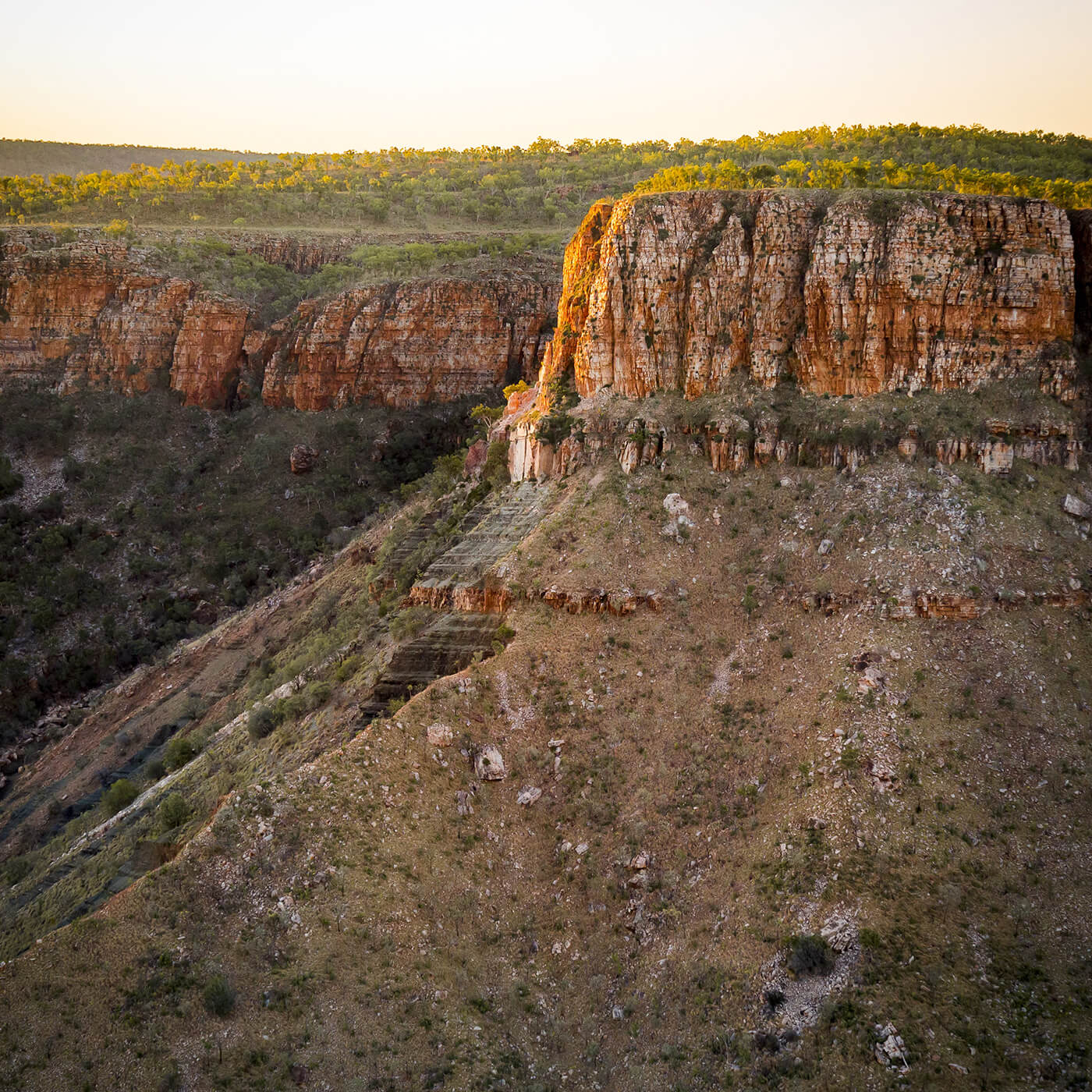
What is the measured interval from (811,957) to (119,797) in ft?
113

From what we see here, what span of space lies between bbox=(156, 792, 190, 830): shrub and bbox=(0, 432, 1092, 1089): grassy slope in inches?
286

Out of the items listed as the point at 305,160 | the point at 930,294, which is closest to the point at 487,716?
the point at 930,294

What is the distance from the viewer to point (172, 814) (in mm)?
43312

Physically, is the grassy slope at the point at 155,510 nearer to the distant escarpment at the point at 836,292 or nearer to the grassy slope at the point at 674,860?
the grassy slope at the point at 674,860

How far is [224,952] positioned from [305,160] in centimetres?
13639

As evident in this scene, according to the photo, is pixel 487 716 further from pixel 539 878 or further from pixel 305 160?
pixel 305 160

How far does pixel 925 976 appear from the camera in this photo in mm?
29375

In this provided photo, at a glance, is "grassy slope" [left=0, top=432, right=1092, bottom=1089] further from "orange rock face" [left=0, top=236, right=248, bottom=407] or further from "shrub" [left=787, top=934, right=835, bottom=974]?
"orange rock face" [left=0, top=236, right=248, bottom=407]

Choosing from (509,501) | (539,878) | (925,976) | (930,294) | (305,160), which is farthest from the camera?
(305,160)

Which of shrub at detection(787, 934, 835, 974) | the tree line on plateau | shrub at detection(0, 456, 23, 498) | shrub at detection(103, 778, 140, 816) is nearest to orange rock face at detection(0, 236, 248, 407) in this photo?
shrub at detection(0, 456, 23, 498)

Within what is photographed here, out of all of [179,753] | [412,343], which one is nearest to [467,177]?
[412,343]

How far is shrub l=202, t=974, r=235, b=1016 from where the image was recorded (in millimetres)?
29719

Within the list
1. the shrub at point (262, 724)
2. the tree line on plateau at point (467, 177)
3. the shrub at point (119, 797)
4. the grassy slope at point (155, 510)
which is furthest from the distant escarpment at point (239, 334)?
the shrub at point (262, 724)

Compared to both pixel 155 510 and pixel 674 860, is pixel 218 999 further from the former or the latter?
pixel 155 510
